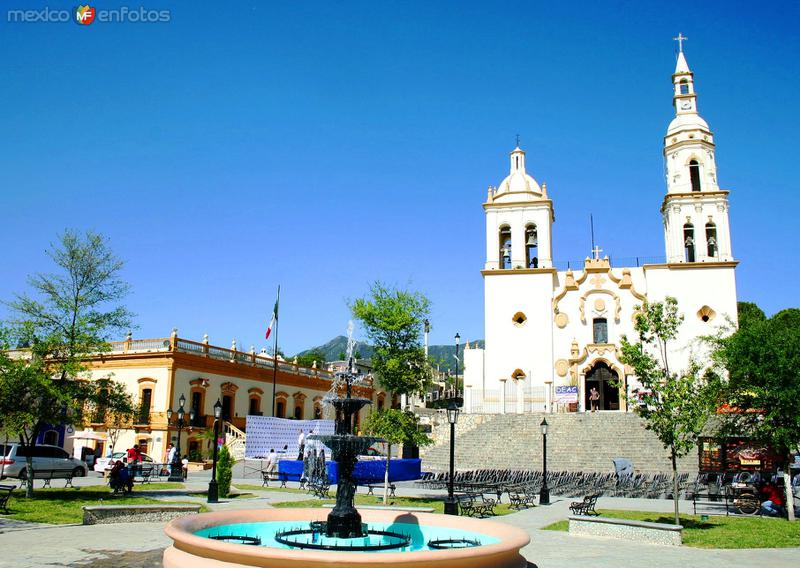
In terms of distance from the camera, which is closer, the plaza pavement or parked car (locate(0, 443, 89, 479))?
the plaza pavement

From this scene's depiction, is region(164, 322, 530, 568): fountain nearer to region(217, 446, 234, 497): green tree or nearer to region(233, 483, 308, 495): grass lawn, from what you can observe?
region(217, 446, 234, 497): green tree

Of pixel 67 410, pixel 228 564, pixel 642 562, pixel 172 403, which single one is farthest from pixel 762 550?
pixel 172 403

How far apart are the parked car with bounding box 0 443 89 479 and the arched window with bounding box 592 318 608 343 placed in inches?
1141

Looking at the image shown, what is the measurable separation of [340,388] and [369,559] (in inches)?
1446

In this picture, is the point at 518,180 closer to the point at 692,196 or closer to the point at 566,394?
the point at 692,196

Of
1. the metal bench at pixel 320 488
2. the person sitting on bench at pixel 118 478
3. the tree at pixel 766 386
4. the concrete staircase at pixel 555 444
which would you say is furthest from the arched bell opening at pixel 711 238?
the person sitting on bench at pixel 118 478

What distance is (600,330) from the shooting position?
41.3 meters

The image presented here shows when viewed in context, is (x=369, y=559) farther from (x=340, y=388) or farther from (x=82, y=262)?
(x=340, y=388)

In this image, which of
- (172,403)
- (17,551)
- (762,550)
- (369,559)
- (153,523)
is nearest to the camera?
(369,559)

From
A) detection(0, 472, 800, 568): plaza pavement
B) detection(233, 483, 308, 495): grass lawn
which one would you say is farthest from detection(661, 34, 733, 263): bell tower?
detection(0, 472, 800, 568): plaza pavement

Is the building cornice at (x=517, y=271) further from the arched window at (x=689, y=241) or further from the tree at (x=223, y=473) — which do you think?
the tree at (x=223, y=473)

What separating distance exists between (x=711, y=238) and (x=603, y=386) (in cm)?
1105

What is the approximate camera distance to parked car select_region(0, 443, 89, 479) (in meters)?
24.2

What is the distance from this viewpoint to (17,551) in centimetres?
1046
